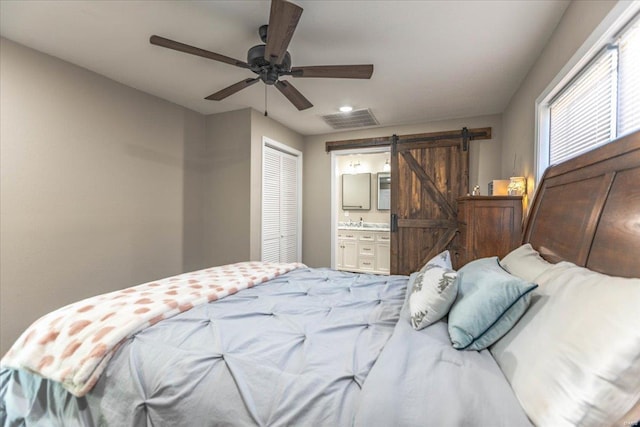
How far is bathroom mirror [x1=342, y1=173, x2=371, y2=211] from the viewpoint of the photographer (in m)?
5.62

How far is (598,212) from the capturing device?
3.88 ft

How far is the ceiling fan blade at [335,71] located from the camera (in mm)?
1967

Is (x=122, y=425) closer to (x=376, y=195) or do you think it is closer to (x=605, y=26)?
(x=605, y=26)

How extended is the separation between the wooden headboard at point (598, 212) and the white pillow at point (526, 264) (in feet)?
0.30

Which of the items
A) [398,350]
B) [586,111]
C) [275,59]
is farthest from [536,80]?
[398,350]

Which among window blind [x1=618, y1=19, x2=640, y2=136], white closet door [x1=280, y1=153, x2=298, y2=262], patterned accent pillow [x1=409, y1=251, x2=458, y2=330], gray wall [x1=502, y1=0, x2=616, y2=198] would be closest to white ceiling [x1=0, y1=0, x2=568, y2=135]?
gray wall [x1=502, y1=0, x2=616, y2=198]

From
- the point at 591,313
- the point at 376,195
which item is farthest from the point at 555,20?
the point at 376,195

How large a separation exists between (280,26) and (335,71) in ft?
1.87

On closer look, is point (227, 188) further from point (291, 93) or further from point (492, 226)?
point (492, 226)

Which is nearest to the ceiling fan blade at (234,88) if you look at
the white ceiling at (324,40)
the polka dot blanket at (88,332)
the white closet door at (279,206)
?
the white ceiling at (324,40)

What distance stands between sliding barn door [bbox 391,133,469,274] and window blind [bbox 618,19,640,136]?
2388 mm

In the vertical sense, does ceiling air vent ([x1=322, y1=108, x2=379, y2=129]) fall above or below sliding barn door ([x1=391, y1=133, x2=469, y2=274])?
above

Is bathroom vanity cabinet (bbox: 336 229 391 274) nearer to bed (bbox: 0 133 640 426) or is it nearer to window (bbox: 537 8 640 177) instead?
window (bbox: 537 8 640 177)

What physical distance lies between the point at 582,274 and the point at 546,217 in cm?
84
